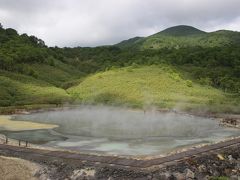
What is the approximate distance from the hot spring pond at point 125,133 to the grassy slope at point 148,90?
1085 cm

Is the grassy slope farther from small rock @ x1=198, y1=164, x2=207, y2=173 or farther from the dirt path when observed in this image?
the dirt path

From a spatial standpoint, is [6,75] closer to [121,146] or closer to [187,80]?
[187,80]

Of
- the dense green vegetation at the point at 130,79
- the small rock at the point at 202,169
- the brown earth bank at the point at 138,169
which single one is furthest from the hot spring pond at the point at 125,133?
the dense green vegetation at the point at 130,79

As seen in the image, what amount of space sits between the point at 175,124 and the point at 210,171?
59.7 feet

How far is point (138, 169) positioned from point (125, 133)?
13.6 meters

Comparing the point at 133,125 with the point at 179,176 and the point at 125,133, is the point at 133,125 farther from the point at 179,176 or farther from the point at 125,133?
the point at 179,176

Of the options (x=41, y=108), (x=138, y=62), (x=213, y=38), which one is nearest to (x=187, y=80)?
(x=138, y=62)

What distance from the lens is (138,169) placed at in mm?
17703

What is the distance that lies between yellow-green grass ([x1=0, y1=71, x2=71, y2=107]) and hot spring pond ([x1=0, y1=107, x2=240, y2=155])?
1276 centimetres

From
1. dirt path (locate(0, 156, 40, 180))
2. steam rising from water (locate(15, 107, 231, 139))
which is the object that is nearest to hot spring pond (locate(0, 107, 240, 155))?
steam rising from water (locate(15, 107, 231, 139))

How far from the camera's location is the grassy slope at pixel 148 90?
2197 inches

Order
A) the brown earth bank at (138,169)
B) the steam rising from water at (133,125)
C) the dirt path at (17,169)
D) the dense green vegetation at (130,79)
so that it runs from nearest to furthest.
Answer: the brown earth bank at (138,169)
the dirt path at (17,169)
the steam rising from water at (133,125)
the dense green vegetation at (130,79)

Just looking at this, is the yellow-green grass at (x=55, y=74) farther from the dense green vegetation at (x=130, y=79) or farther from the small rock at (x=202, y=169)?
the small rock at (x=202, y=169)

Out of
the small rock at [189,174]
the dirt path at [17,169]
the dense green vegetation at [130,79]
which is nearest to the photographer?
the small rock at [189,174]
